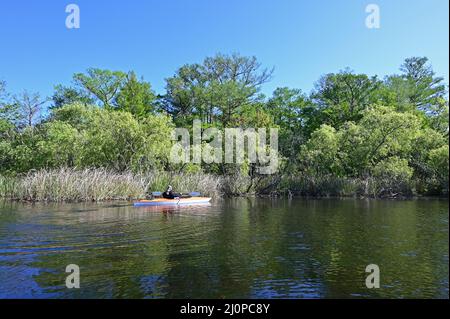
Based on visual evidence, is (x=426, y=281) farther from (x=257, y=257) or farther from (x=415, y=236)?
(x=415, y=236)

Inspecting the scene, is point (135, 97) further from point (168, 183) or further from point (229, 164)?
point (168, 183)

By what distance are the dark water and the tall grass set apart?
8012 millimetres

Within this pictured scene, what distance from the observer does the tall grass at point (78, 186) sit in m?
28.2

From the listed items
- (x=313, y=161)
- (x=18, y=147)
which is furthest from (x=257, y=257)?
(x=18, y=147)

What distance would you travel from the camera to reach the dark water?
9.16m

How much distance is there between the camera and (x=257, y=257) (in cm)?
1205

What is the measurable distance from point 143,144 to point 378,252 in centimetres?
2549

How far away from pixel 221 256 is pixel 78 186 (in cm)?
1888

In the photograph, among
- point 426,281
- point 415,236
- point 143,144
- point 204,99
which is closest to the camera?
point 426,281
